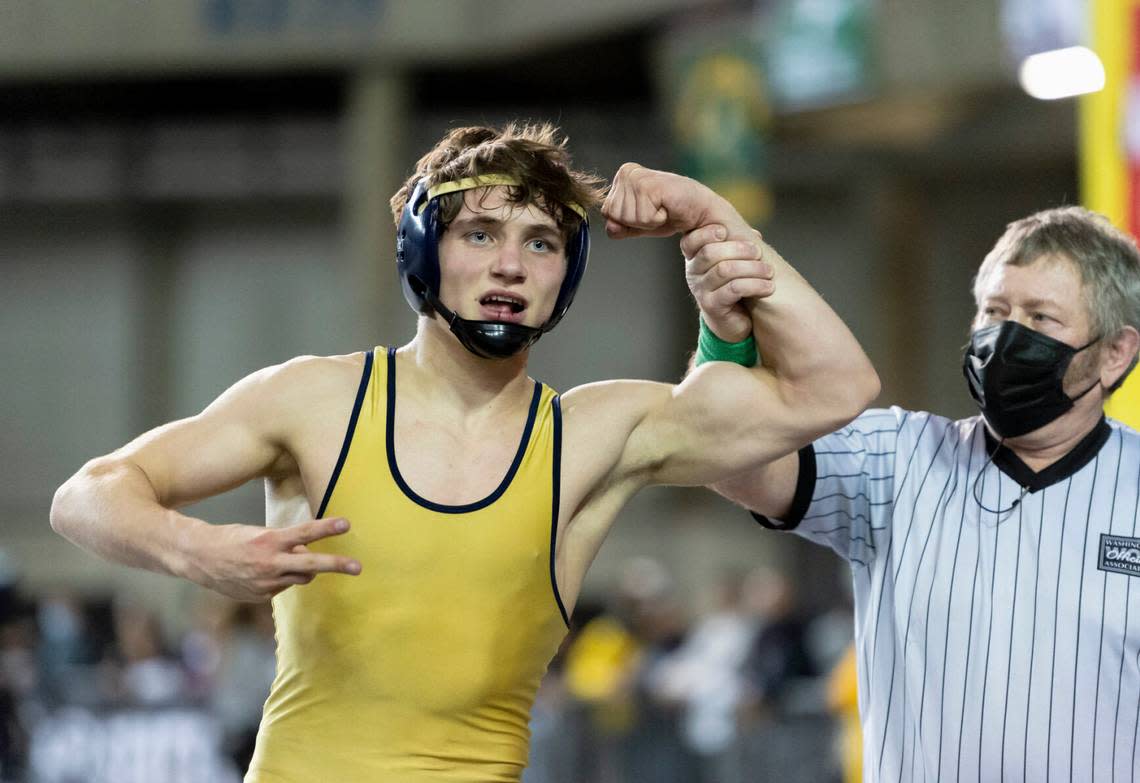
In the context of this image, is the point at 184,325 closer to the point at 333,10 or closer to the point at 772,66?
the point at 333,10

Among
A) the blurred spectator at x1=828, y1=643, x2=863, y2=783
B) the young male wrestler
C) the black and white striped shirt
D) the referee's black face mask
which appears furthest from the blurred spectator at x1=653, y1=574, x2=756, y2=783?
the young male wrestler

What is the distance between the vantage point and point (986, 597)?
316 cm

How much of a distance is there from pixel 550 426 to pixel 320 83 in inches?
705

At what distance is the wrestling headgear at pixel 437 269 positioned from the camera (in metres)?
2.91

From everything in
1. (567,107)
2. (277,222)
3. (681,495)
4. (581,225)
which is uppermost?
(567,107)

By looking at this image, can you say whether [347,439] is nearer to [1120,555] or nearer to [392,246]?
[1120,555]

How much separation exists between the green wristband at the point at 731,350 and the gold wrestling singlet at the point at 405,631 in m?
0.52

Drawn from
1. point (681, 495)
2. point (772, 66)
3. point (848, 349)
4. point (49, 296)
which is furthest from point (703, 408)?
point (49, 296)

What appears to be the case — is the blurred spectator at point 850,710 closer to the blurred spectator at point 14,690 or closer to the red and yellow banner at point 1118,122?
the red and yellow banner at point 1118,122

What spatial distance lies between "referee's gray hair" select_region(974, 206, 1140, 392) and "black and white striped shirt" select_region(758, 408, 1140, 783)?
0.24 meters

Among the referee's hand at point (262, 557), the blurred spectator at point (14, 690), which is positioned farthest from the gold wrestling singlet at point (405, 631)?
the blurred spectator at point (14, 690)

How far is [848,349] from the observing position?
3066mm

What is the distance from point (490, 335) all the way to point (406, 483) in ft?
1.01

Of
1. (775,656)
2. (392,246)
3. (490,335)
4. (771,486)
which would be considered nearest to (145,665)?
(775,656)
